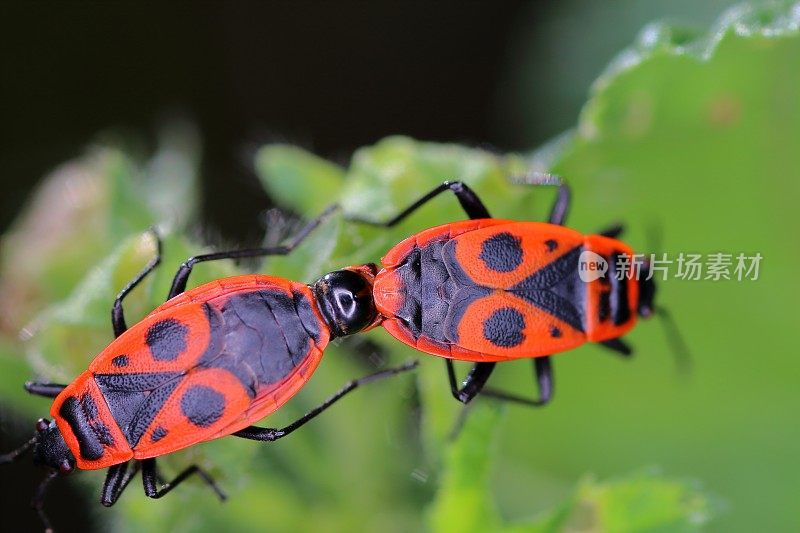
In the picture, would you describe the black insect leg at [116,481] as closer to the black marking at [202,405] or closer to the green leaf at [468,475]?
the black marking at [202,405]

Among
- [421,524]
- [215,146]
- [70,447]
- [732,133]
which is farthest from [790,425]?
[215,146]

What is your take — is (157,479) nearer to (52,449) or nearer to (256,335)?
(52,449)

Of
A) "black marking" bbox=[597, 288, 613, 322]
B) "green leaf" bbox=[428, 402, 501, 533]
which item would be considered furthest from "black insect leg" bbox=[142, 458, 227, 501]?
"black marking" bbox=[597, 288, 613, 322]

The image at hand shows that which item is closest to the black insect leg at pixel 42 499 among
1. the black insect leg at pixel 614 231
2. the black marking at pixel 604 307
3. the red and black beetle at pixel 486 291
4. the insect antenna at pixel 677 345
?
the red and black beetle at pixel 486 291

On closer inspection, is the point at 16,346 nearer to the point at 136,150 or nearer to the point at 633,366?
the point at 136,150

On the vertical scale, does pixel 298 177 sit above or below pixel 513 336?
above

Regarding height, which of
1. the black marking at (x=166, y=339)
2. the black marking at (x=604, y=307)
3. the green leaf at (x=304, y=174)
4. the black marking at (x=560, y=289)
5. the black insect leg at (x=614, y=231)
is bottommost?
the black marking at (x=166, y=339)

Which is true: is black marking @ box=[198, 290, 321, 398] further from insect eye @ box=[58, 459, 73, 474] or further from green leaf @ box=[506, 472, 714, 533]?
green leaf @ box=[506, 472, 714, 533]
